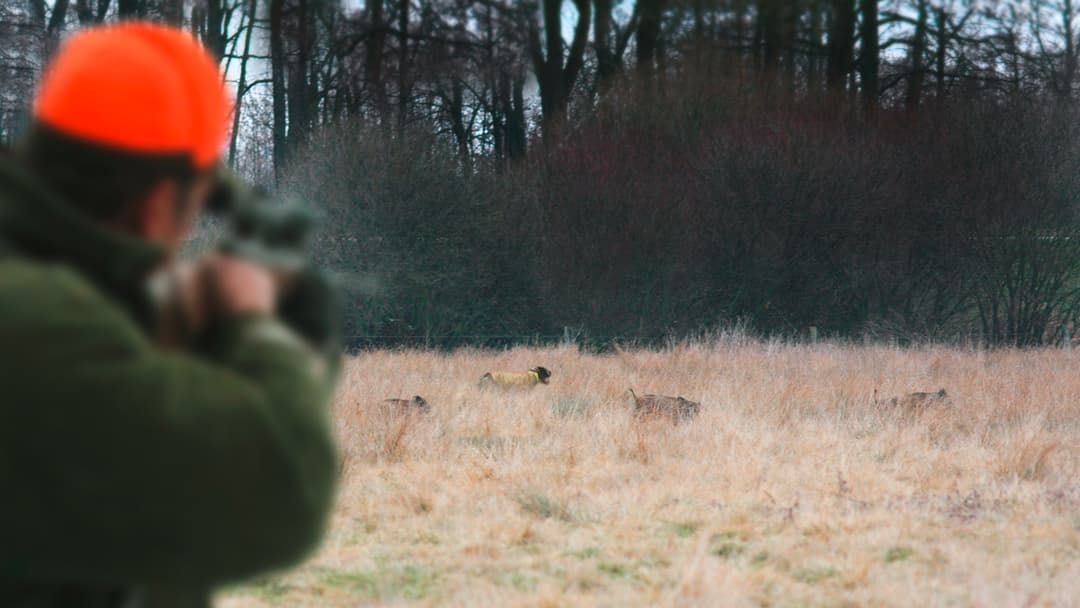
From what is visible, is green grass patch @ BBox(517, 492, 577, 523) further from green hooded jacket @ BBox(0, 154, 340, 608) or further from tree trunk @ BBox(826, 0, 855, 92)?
tree trunk @ BBox(826, 0, 855, 92)

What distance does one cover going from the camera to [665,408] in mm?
8914

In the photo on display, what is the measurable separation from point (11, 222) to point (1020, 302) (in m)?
20.3

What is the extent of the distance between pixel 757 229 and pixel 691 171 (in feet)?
5.34

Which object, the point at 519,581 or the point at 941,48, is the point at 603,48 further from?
the point at 519,581

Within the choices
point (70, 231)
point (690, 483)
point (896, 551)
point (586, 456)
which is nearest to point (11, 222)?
point (70, 231)

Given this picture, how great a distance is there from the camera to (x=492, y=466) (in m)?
7.03

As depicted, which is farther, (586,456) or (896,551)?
(586,456)

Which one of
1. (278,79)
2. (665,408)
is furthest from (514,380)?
(278,79)

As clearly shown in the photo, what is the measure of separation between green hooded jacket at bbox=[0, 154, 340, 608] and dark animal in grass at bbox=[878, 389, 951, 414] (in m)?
8.51

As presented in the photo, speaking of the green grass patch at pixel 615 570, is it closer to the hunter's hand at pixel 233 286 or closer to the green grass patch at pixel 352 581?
the green grass patch at pixel 352 581

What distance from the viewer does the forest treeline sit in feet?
64.4

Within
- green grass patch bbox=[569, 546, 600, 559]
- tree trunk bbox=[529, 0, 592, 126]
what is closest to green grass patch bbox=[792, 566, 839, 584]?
green grass patch bbox=[569, 546, 600, 559]

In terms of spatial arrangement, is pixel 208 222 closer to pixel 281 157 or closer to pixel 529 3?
pixel 281 157

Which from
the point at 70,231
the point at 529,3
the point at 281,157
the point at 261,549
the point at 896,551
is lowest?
the point at 896,551
